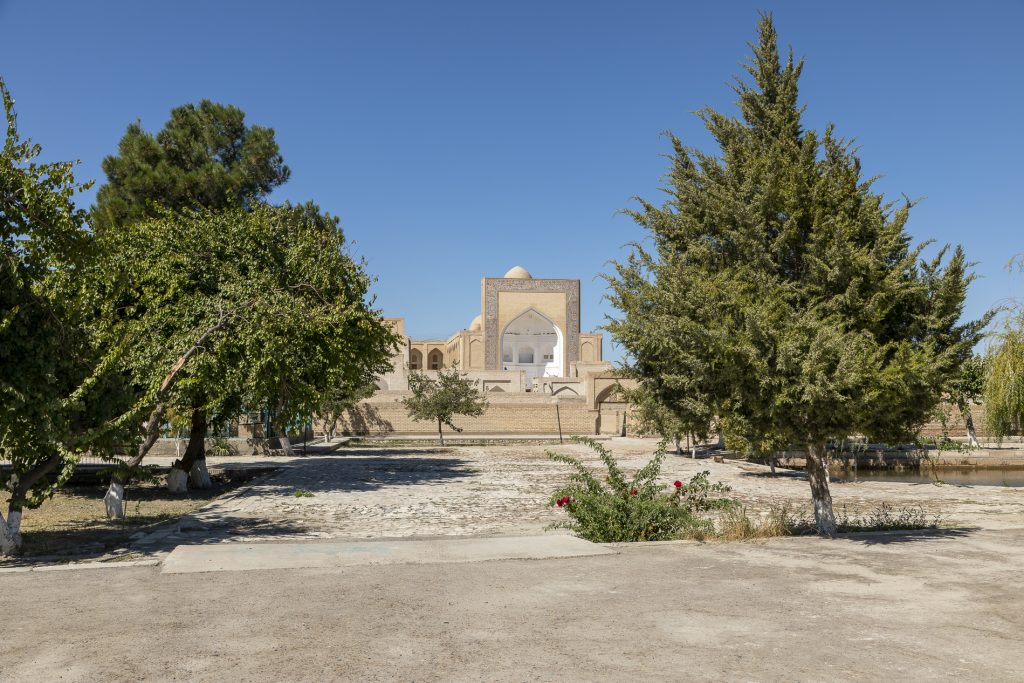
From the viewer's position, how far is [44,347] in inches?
336

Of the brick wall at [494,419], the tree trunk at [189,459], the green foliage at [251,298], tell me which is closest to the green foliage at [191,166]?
the green foliage at [251,298]

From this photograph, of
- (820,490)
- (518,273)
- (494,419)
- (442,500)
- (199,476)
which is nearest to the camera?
(820,490)

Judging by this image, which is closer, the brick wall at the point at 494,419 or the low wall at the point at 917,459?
the low wall at the point at 917,459

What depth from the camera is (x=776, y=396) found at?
28.3ft

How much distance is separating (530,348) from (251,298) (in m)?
61.0

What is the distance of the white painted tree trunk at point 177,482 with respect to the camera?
16969 mm

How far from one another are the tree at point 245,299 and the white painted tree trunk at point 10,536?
4.81 meters

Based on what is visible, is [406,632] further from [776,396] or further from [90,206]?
[90,206]

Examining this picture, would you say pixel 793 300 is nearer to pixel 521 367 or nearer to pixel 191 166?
pixel 191 166

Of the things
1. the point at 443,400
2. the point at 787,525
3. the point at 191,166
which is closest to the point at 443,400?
the point at 443,400

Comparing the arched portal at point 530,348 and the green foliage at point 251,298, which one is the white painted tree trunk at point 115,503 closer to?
the green foliage at point 251,298

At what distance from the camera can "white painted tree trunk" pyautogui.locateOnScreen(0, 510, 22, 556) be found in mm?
8664

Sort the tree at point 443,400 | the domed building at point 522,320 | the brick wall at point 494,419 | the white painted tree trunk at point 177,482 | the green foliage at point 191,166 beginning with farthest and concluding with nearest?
the domed building at point 522,320, the brick wall at point 494,419, the tree at point 443,400, the green foliage at point 191,166, the white painted tree trunk at point 177,482

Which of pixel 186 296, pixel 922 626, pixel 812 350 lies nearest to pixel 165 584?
pixel 922 626
